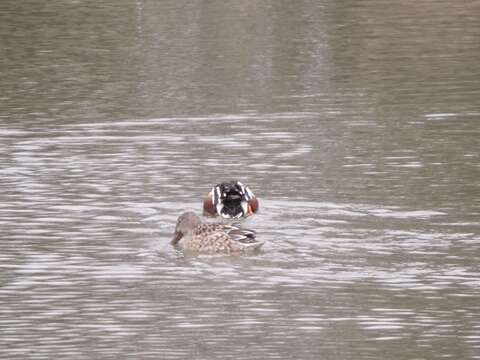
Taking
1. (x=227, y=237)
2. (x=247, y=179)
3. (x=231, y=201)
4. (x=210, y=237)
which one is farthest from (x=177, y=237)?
(x=247, y=179)

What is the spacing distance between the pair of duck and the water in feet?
0.45

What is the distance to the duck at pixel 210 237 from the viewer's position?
14805mm

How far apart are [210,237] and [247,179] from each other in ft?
9.53

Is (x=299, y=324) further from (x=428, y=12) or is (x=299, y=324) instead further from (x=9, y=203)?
(x=428, y=12)

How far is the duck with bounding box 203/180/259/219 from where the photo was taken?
1628 cm

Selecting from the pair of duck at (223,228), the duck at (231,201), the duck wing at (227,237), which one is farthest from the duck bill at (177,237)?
the duck at (231,201)

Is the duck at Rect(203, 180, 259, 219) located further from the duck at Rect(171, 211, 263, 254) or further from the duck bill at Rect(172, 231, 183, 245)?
the duck bill at Rect(172, 231, 183, 245)

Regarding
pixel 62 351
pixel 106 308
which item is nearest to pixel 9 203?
pixel 106 308

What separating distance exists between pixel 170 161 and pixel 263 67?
6.93 m

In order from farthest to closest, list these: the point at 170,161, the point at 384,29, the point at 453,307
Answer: the point at 384,29 → the point at 170,161 → the point at 453,307

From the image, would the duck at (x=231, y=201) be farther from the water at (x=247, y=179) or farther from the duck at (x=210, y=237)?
the duck at (x=210, y=237)

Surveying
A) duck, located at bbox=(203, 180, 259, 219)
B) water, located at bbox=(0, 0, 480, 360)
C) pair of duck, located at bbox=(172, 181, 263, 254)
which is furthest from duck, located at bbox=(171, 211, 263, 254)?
duck, located at bbox=(203, 180, 259, 219)

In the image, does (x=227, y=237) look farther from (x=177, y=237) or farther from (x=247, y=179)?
(x=247, y=179)

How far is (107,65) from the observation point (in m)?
25.9
